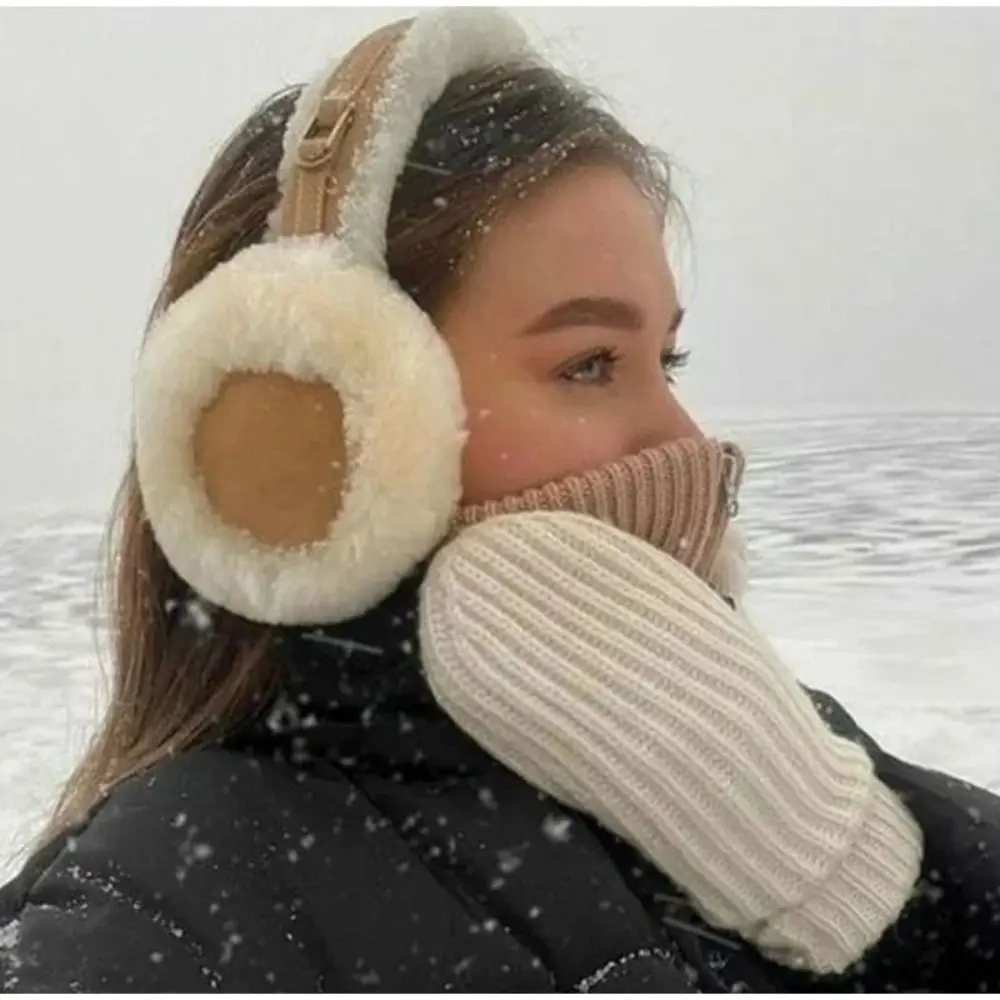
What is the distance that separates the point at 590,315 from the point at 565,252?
0.04 meters

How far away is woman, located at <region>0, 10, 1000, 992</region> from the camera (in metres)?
0.82

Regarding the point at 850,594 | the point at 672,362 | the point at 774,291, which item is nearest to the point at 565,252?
the point at 672,362

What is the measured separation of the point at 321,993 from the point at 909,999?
0.32 m

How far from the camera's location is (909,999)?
2.77ft

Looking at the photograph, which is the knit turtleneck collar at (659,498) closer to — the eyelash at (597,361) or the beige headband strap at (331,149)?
the eyelash at (597,361)

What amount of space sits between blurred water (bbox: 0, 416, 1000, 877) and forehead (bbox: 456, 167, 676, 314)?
1413mm

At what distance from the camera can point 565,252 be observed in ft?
3.02

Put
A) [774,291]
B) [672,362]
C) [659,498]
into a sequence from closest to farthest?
1. [659,498]
2. [672,362]
3. [774,291]

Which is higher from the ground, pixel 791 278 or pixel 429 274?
pixel 429 274

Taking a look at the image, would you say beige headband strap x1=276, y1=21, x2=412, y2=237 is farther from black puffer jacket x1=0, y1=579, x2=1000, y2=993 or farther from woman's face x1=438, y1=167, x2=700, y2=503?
black puffer jacket x1=0, y1=579, x2=1000, y2=993

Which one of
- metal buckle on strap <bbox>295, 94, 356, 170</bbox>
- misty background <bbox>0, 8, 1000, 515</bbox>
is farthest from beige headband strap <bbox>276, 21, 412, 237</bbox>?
misty background <bbox>0, 8, 1000, 515</bbox>

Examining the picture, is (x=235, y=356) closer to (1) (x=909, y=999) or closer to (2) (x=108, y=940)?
(2) (x=108, y=940)

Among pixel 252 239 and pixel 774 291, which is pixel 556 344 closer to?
pixel 252 239

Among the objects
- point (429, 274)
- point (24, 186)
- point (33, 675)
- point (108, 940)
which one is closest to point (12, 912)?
point (108, 940)
